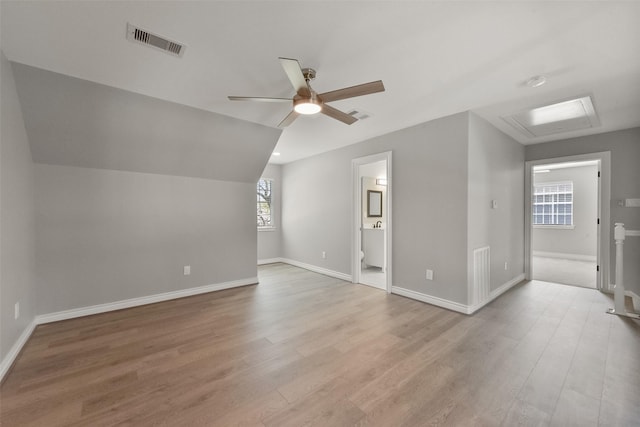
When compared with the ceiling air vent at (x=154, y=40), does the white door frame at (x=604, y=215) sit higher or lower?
lower

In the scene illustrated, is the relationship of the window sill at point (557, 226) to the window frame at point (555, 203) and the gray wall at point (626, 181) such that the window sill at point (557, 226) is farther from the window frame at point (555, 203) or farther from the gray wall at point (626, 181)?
the gray wall at point (626, 181)

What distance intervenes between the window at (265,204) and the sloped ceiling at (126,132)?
2.23 meters

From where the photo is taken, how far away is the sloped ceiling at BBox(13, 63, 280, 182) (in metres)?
2.53

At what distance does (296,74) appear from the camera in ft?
6.22

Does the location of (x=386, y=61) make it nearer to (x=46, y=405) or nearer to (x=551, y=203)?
(x=46, y=405)

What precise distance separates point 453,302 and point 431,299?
293 millimetres

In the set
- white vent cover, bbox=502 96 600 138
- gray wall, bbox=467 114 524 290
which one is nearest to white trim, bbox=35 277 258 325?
gray wall, bbox=467 114 524 290

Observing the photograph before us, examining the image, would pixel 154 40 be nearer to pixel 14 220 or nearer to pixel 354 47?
pixel 354 47

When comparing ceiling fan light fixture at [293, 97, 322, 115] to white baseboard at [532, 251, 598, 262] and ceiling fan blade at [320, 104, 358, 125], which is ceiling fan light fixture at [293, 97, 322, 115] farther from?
white baseboard at [532, 251, 598, 262]

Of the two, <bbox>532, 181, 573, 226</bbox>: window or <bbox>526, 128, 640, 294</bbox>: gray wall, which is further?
<bbox>532, 181, 573, 226</bbox>: window

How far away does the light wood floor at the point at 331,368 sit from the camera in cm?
165

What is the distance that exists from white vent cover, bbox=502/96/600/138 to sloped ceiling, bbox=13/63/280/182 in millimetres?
3417

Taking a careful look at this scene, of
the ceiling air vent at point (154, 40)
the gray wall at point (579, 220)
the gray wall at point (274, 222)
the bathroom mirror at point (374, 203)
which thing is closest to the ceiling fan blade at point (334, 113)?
the ceiling air vent at point (154, 40)

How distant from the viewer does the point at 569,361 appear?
220 centimetres
